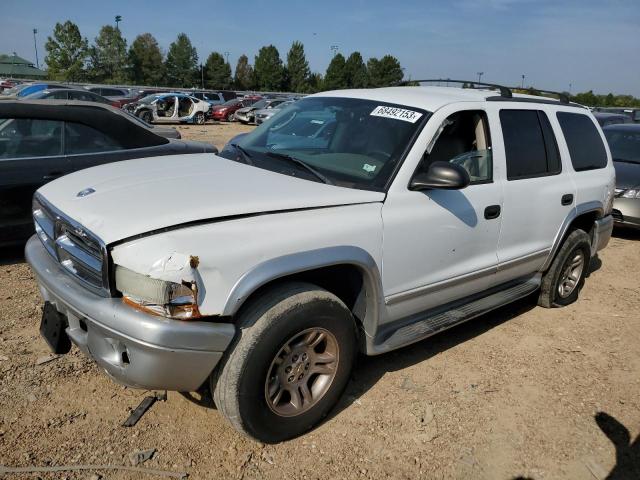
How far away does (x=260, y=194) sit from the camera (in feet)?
9.08

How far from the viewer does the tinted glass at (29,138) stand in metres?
5.08

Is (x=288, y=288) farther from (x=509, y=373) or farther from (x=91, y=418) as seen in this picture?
(x=509, y=373)

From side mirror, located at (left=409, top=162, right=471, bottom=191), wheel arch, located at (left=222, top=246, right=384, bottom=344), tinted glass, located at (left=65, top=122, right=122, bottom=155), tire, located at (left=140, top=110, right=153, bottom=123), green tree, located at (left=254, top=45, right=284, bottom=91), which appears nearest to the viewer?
wheel arch, located at (left=222, top=246, right=384, bottom=344)

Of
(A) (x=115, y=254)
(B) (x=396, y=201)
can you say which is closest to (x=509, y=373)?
(B) (x=396, y=201)

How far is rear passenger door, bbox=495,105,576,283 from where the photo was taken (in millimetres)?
3867

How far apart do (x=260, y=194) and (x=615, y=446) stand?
8.24 ft

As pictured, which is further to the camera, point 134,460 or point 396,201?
point 396,201

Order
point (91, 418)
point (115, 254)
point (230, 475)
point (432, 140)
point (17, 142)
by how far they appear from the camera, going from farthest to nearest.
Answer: point (17, 142)
point (432, 140)
point (91, 418)
point (230, 475)
point (115, 254)

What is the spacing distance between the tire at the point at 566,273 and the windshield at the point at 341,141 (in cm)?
221

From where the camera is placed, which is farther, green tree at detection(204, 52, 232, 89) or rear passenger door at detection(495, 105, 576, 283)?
green tree at detection(204, 52, 232, 89)

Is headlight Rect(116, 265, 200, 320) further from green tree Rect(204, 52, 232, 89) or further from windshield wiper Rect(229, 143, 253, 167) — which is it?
green tree Rect(204, 52, 232, 89)

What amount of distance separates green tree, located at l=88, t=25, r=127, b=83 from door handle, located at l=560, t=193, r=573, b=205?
8370cm

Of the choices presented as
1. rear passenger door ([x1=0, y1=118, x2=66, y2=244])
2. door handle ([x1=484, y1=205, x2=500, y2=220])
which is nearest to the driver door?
door handle ([x1=484, y1=205, x2=500, y2=220])

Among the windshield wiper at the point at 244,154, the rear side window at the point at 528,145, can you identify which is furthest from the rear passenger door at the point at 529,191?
the windshield wiper at the point at 244,154
